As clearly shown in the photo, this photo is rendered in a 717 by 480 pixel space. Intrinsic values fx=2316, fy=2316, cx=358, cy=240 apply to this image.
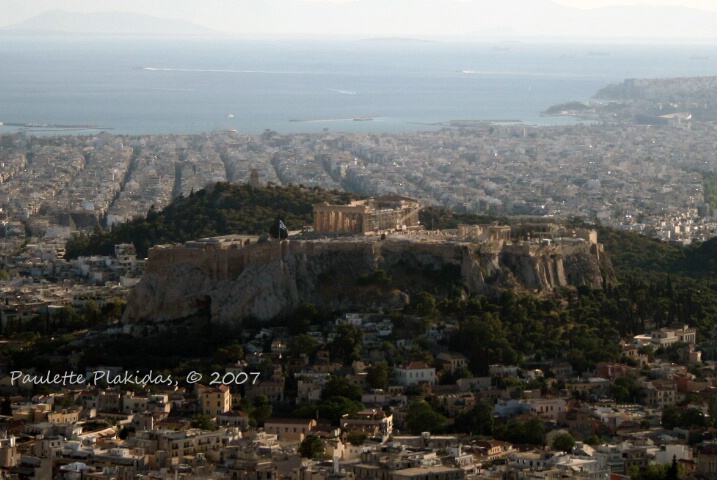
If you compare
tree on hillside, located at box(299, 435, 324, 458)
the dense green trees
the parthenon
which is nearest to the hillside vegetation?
the parthenon

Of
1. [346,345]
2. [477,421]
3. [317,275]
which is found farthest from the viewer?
[317,275]

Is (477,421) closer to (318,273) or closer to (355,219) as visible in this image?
(318,273)

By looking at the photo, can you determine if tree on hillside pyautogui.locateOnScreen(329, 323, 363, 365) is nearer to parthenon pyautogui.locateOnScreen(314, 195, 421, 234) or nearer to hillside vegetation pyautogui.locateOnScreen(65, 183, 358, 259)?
parthenon pyautogui.locateOnScreen(314, 195, 421, 234)

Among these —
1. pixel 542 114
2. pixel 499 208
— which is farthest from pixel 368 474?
pixel 542 114

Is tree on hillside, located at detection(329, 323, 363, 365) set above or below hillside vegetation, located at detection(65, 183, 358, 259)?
above

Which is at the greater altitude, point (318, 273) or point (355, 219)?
point (355, 219)

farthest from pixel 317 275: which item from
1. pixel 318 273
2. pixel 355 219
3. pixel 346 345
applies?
pixel 355 219

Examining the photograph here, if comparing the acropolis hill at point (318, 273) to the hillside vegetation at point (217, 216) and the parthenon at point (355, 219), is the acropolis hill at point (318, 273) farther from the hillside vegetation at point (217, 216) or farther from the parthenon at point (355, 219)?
the hillside vegetation at point (217, 216)

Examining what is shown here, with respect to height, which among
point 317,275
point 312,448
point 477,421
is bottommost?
point 477,421
